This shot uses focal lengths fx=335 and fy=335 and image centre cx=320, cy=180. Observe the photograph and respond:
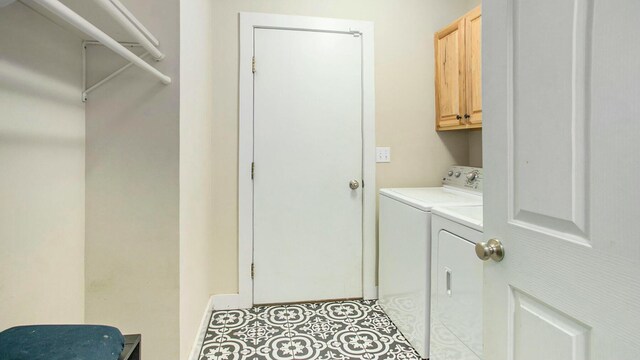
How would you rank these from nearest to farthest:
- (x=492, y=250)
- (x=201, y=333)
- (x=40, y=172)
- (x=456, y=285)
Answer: (x=492, y=250)
(x=40, y=172)
(x=456, y=285)
(x=201, y=333)

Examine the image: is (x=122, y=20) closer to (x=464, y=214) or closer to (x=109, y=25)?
(x=109, y=25)

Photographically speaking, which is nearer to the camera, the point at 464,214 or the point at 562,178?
the point at 562,178

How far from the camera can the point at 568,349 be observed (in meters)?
0.66

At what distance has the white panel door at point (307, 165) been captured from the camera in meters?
2.38

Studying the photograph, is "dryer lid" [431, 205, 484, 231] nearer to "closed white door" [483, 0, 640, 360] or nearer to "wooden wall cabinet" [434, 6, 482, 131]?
"closed white door" [483, 0, 640, 360]

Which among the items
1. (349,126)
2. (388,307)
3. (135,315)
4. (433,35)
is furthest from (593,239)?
(433,35)

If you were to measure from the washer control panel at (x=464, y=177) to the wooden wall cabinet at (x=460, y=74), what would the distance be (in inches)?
11.5

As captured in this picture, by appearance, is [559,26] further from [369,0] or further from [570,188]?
[369,0]

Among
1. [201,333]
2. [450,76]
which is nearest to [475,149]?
[450,76]

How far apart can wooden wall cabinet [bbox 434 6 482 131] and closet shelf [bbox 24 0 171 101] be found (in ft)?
5.48

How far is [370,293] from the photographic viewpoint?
2.49m

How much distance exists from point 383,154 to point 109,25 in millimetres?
1840

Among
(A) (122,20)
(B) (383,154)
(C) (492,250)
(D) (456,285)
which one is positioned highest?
(A) (122,20)

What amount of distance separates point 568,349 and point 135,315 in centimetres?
147
